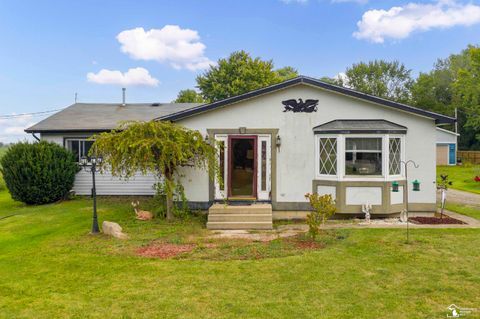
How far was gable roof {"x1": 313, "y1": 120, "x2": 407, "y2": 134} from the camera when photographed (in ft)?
30.9

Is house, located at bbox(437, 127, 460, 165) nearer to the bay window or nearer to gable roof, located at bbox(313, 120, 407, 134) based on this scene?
gable roof, located at bbox(313, 120, 407, 134)

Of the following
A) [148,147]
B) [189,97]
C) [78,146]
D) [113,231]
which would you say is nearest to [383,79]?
[189,97]

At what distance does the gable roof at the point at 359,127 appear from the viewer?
942 centimetres

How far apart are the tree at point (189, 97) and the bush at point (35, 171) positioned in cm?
2832

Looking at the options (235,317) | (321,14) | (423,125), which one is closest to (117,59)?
(321,14)

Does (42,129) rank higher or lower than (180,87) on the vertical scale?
lower

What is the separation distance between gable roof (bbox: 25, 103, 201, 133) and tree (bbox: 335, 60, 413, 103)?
149 ft

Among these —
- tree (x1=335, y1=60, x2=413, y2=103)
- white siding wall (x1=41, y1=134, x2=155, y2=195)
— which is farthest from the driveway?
tree (x1=335, y1=60, x2=413, y2=103)

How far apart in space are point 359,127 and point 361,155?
79cm

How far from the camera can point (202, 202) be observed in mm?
10414

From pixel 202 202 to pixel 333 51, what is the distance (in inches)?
807

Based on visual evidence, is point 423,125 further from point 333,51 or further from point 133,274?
point 333,51

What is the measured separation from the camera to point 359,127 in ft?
31.2

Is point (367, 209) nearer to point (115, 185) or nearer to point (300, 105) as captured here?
point (300, 105)
